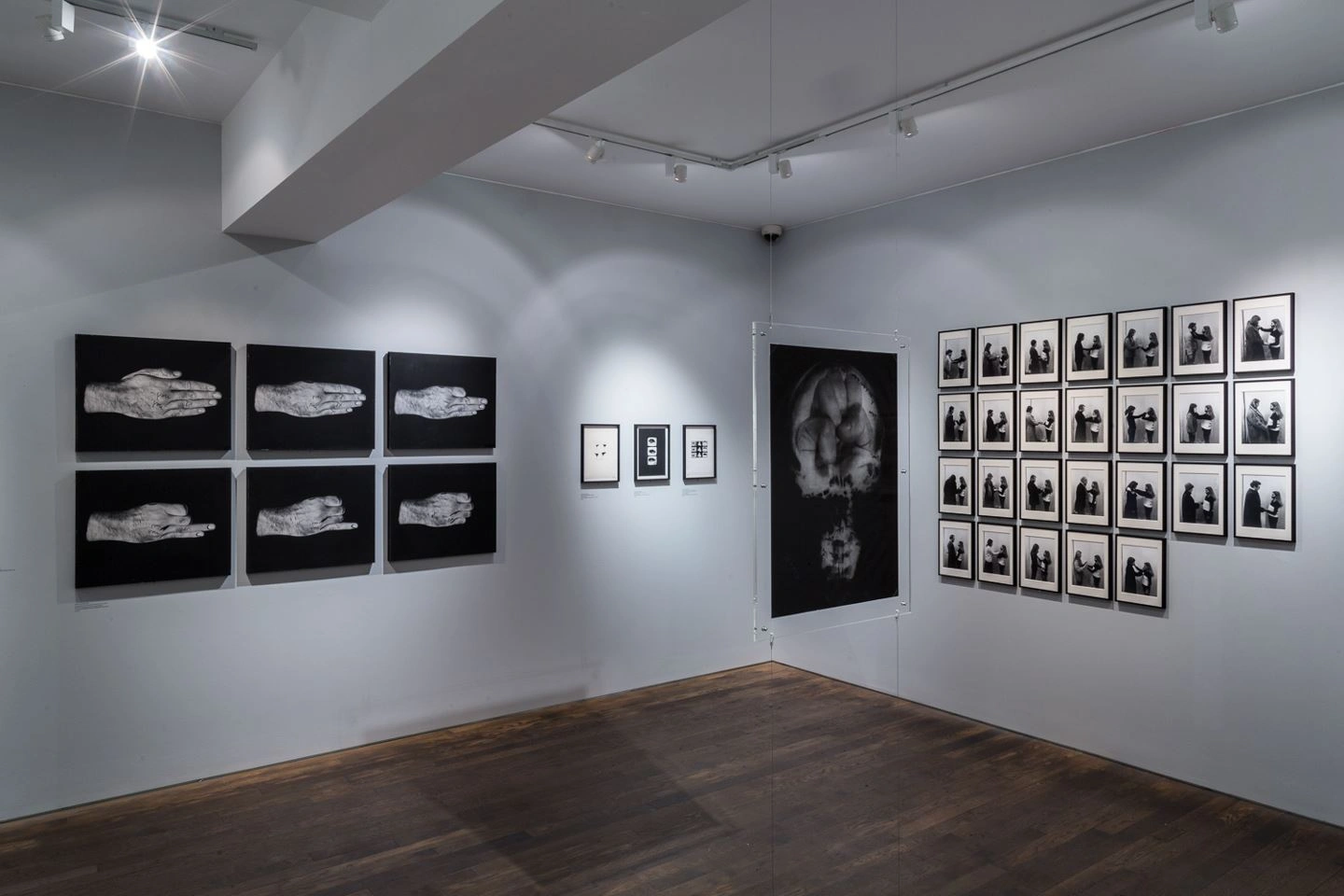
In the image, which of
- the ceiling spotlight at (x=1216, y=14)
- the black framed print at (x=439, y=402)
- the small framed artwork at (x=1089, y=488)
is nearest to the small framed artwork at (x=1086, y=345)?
the small framed artwork at (x=1089, y=488)

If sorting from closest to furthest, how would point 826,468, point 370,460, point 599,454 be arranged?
point 826,468
point 370,460
point 599,454

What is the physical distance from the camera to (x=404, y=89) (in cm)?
247

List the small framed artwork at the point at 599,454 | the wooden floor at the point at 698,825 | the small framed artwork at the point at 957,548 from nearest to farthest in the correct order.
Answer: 1. the wooden floor at the point at 698,825
2. the small framed artwork at the point at 957,548
3. the small framed artwork at the point at 599,454

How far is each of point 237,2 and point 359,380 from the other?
2019 mm

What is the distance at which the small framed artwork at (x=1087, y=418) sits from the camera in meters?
4.16

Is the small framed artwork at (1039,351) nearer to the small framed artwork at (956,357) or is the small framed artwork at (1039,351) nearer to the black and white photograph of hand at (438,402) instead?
the small framed artwork at (956,357)

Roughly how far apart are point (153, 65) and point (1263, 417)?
521 centimetres

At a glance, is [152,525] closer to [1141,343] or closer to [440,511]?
[440,511]

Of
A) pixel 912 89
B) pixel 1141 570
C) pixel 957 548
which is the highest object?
pixel 912 89

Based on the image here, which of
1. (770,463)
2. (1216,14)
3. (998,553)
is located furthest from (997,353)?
(1216,14)

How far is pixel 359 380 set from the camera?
14.9 feet

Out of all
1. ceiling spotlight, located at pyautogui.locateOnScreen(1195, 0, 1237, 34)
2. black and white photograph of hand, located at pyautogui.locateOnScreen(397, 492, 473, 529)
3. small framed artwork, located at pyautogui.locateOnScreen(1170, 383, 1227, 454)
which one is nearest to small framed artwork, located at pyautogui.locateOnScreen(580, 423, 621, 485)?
black and white photograph of hand, located at pyautogui.locateOnScreen(397, 492, 473, 529)

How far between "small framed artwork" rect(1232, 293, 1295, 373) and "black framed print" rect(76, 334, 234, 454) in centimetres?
497

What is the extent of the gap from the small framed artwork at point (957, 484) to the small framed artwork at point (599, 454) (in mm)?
2464
